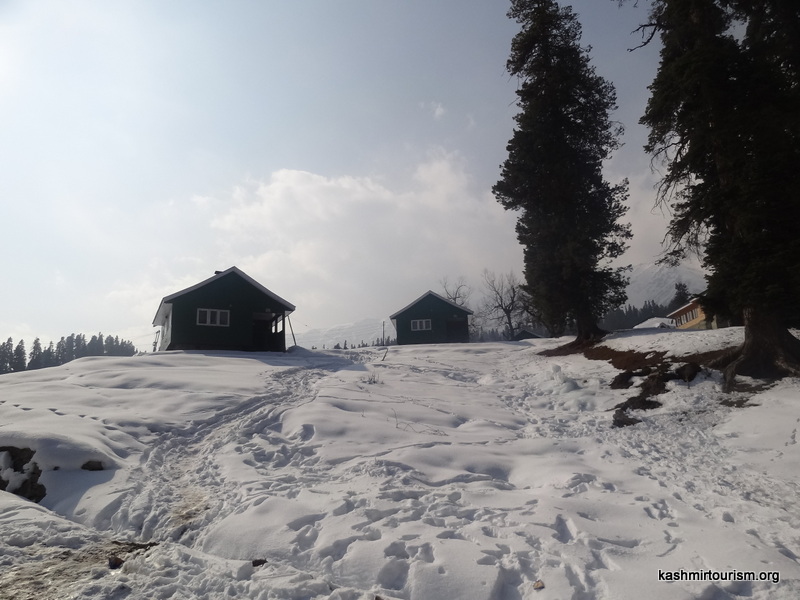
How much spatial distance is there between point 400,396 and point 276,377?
5796 millimetres

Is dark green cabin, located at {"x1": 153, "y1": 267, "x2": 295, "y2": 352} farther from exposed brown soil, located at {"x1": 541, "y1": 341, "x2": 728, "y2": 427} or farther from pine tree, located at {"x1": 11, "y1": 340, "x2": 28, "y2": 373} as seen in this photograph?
pine tree, located at {"x1": 11, "y1": 340, "x2": 28, "y2": 373}

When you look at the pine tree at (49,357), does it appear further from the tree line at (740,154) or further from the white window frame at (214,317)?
the tree line at (740,154)

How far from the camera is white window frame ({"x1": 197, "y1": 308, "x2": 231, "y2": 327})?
27992 millimetres

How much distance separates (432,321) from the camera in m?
40.7

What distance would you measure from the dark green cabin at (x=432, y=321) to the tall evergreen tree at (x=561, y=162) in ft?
54.6

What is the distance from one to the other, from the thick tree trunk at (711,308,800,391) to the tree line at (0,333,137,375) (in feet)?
218

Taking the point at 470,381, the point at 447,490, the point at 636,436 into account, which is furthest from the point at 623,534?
the point at 470,381

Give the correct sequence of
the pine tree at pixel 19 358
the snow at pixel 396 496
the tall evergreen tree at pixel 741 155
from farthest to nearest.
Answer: the pine tree at pixel 19 358 → the tall evergreen tree at pixel 741 155 → the snow at pixel 396 496

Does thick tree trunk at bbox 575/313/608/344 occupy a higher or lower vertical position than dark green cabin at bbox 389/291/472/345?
lower

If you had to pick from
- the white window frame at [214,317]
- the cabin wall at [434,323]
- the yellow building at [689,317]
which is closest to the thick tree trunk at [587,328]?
the cabin wall at [434,323]

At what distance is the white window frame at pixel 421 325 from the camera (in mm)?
40781

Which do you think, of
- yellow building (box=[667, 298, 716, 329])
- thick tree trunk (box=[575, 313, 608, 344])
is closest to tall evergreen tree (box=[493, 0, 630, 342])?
thick tree trunk (box=[575, 313, 608, 344])

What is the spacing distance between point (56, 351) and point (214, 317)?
3727 inches

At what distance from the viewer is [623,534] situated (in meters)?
4.94
